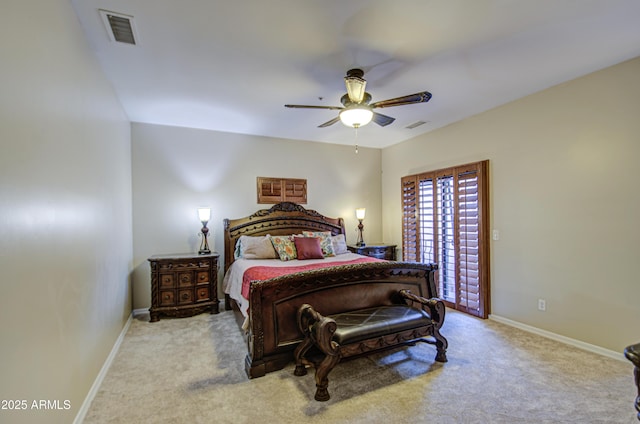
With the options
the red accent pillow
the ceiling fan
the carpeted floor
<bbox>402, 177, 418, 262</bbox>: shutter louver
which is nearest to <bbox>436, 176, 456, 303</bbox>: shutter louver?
<bbox>402, 177, 418, 262</bbox>: shutter louver

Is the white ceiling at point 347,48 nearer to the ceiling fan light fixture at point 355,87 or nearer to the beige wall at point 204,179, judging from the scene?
the ceiling fan light fixture at point 355,87

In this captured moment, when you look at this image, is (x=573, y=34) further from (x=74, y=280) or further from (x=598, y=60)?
(x=74, y=280)

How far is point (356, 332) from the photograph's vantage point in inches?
93.6

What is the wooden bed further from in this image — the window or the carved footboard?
the window

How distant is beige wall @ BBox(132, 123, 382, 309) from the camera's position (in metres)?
4.38

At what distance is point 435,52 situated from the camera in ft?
8.55

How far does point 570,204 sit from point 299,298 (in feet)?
10.1

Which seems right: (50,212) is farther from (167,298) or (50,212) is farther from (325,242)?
(325,242)

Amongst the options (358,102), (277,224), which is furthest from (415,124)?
(277,224)

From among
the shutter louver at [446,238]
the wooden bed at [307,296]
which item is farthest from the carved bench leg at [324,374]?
the shutter louver at [446,238]

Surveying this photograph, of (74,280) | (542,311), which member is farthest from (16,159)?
(542,311)

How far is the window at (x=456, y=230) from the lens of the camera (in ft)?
13.1

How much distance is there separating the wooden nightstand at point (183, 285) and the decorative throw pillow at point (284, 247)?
2.94 feet

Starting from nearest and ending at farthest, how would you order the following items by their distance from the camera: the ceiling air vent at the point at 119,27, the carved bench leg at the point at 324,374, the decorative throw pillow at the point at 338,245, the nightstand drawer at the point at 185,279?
the ceiling air vent at the point at 119,27 → the carved bench leg at the point at 324,374 → the nightstand drawer at the point at 185,279 → the decorative throw pillow at the point at 338,245
